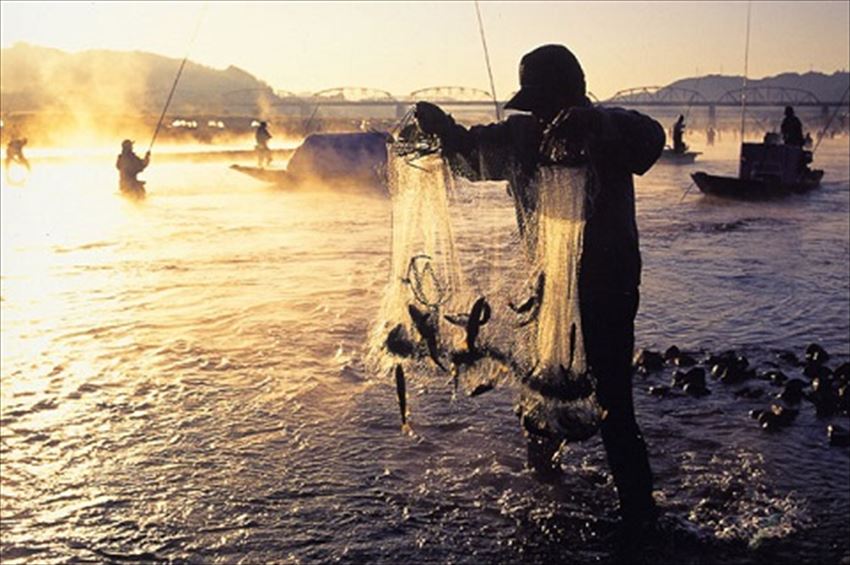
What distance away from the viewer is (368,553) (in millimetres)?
4441

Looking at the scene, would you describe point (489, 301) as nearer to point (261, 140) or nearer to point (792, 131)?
point (792, 131)

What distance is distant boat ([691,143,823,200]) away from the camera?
80.5 ft

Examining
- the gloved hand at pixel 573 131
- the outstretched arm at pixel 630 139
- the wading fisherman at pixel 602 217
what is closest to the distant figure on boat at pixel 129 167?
the wading fisherman at pixel 602 217

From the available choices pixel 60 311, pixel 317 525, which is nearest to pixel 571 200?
pixel 317 525

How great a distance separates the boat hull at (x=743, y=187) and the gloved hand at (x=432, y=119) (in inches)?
858

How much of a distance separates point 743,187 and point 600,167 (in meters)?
22.1

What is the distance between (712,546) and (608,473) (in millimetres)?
1058

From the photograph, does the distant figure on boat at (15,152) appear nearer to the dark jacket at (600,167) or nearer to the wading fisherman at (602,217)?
the dark jacket at (600,167)

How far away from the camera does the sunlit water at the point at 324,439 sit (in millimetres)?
4613

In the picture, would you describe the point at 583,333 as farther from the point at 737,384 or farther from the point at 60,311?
the point at 60,311

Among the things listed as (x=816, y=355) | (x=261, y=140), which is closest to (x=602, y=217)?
(x=816, y=355)

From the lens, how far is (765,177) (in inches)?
1005

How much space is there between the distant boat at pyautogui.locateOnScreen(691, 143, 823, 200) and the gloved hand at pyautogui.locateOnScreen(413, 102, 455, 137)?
21.8 metres

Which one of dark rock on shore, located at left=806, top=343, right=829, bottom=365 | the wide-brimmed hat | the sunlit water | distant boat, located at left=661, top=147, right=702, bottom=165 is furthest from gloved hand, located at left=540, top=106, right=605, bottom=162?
distant boat, located at left=661, top=147, right=702, bottom=165
